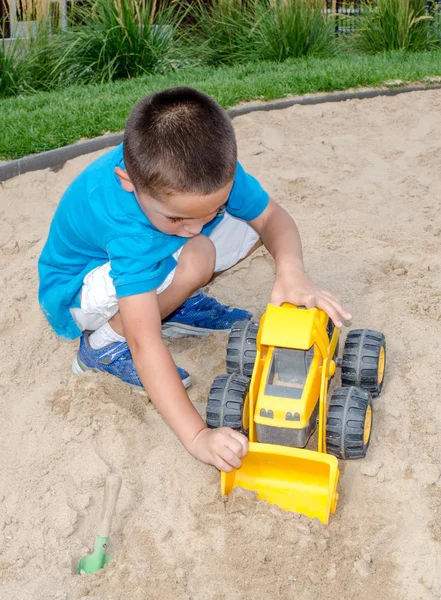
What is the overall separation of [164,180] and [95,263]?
617 millimetres

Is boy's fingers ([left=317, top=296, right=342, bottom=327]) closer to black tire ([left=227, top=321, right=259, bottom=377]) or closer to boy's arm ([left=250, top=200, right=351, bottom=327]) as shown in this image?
boy's arm ([left=250, top=200, right=351, bottom=327])

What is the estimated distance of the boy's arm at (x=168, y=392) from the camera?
2.04m

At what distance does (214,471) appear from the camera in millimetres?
2344

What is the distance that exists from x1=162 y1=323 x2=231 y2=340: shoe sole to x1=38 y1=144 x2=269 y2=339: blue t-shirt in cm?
36

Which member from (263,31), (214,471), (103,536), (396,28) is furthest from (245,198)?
(396,28)

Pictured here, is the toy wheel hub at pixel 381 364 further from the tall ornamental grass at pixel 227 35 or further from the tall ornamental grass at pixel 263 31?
the tall ornamental grass at pixel 227 35

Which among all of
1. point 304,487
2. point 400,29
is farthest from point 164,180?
point 400,29

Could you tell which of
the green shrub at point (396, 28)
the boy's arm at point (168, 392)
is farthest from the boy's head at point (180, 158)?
the green shrub at point (396, 28)

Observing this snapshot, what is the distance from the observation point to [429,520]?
2111 millimetres

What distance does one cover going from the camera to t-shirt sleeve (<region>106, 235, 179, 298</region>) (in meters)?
2.21

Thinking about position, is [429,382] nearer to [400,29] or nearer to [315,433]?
[315,433]

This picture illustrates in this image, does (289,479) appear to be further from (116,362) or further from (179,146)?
(179,146)

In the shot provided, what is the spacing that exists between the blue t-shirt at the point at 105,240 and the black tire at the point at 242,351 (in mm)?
311

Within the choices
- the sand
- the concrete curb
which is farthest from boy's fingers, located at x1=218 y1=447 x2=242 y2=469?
the concrete curb
